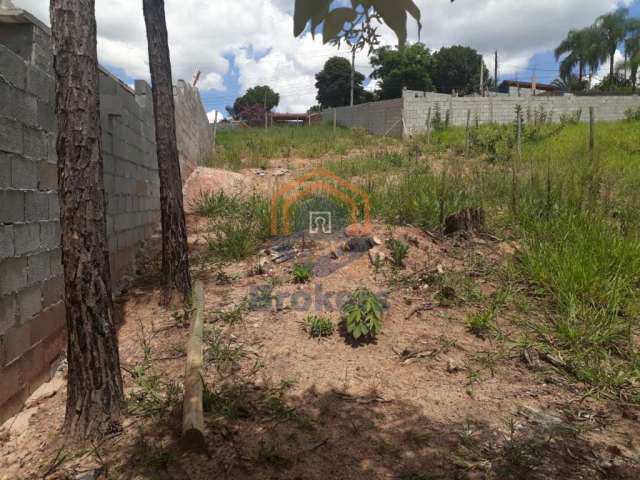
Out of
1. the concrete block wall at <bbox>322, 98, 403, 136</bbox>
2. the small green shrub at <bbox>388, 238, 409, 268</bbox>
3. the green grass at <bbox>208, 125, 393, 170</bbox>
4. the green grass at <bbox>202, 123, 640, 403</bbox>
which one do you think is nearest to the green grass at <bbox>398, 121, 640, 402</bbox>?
the green grass at <bbox>202, 123, 640, 403</bbox>

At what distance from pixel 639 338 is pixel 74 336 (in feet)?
10.6

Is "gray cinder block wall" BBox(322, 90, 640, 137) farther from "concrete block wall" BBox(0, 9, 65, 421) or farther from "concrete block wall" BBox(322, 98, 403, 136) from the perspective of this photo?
"concrete block wall" BBox(0, 9, 65, 421)

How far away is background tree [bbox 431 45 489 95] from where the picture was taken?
3278 cm

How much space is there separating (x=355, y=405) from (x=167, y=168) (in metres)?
2.35

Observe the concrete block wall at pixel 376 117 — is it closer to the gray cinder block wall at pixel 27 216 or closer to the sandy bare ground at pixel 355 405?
the sandy bare ground at pixel 355 405

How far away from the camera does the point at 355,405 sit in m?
2.17

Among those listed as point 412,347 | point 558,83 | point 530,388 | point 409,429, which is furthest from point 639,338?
point 558,83

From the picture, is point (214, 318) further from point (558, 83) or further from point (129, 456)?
point (558, 83)

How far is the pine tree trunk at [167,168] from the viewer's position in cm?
335

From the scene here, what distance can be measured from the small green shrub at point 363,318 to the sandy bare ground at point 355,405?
3.6 inches

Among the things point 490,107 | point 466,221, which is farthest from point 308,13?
point 490,107

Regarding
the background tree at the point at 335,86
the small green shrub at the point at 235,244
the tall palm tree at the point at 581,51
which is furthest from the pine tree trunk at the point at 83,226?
the tall palm tree at the point at 581,51

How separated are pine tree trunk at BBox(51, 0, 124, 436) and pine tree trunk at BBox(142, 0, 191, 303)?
4.77 ft

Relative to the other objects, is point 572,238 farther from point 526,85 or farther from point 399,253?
point 526,85
